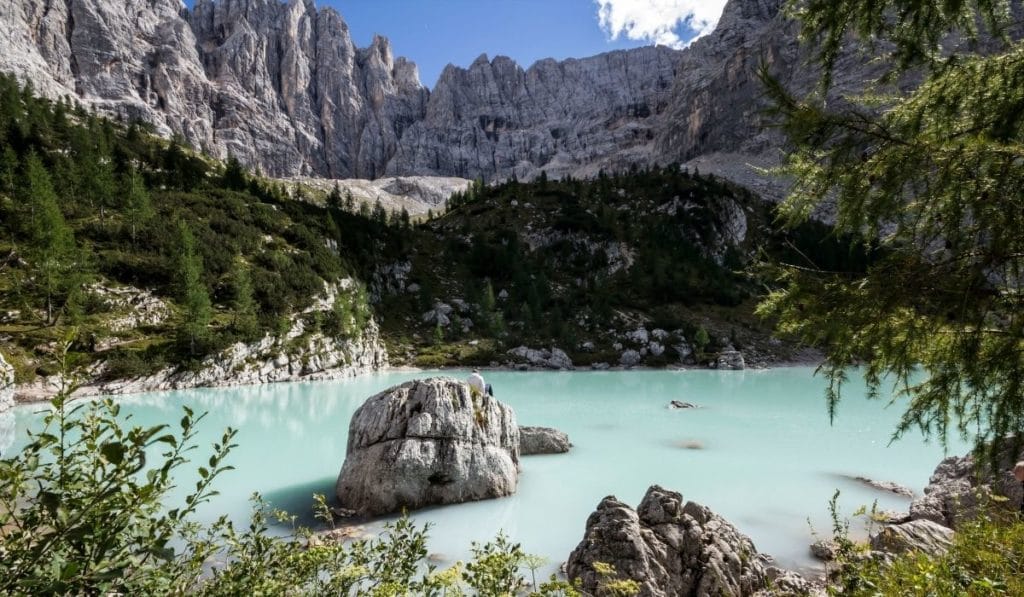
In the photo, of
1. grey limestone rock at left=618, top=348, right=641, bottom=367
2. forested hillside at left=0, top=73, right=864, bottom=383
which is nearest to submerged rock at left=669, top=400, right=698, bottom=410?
forested hillside at left=0, top=73, right=864, bottom=383

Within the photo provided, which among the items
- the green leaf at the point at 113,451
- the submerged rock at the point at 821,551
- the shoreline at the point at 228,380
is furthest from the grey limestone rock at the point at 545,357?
the green leaf at the point at 113,451

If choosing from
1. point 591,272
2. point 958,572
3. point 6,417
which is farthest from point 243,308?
point 591,272

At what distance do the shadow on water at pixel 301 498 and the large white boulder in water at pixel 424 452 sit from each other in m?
0.82

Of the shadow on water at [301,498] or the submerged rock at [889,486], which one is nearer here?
the shadow on water at [301,498]

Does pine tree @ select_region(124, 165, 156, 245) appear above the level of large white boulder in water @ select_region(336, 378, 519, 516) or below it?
above

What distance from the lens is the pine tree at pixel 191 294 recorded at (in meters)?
38.6

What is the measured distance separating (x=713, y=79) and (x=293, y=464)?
198m

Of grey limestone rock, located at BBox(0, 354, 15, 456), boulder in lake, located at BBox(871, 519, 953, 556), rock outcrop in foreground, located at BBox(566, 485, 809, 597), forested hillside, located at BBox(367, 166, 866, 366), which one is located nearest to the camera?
rock outcrop in foreground, located at BBox(566, 485, 809, 597)

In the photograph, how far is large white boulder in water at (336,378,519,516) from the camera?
39.3 feet

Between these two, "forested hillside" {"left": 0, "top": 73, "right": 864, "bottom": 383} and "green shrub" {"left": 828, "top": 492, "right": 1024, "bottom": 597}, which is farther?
"forested hillside" {"left": 0, "top": 73, "right": 864, "bottom": 383}

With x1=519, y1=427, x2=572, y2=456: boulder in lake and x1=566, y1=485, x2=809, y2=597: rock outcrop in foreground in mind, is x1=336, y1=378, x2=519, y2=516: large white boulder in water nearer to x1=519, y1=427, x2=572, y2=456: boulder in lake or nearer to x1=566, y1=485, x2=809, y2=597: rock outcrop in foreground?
x1=519, y1=427, x2=572, y2=456: boulder in lake

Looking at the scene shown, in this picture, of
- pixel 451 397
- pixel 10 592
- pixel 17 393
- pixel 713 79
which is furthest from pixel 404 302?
pixel 713 79

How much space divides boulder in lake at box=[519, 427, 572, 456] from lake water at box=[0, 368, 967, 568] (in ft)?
1.59

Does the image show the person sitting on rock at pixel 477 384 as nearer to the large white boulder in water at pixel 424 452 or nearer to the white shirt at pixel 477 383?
the white shirt at pixel 477 383
